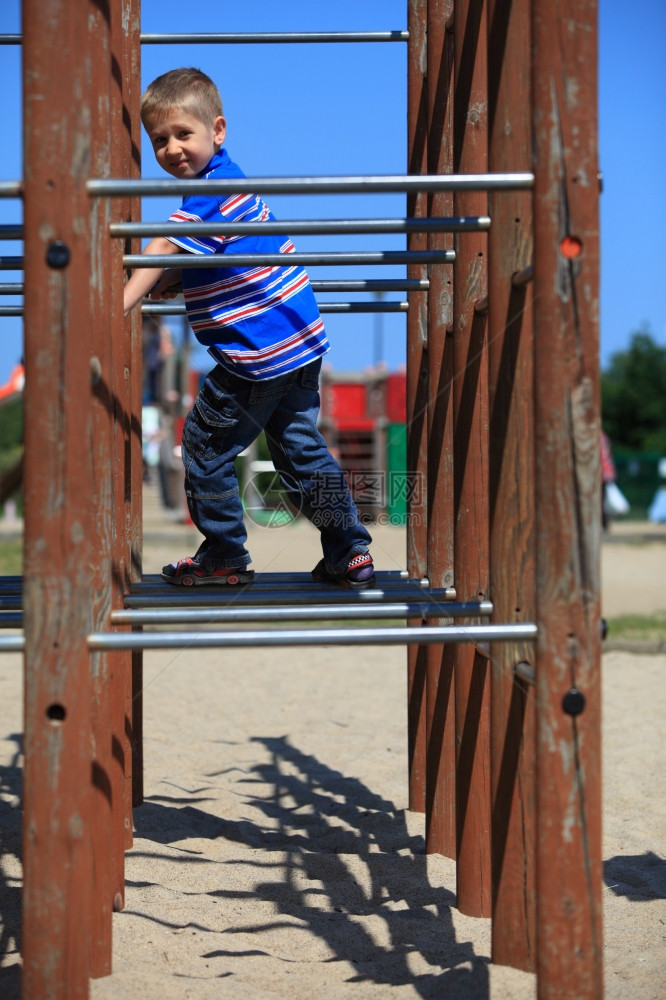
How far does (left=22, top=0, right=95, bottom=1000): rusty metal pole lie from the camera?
4.70 ft

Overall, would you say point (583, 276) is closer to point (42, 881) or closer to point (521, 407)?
point (521, 407)

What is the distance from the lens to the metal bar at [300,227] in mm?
1591

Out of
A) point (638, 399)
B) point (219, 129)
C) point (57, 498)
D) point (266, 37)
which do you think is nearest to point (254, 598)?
point (57, 498)

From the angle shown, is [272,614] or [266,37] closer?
[272,614]

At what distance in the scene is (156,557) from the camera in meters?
10.3

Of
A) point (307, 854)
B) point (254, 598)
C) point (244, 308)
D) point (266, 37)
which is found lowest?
point (307, 854)

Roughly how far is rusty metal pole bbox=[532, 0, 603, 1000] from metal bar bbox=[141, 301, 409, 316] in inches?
50.8

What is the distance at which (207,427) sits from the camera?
7.89 feet

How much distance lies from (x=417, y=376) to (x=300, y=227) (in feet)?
3.85

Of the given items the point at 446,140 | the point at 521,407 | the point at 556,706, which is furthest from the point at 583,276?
the point at 446,140

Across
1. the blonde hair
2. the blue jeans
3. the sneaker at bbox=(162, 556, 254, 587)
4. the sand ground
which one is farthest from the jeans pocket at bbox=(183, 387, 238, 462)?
the sand ground

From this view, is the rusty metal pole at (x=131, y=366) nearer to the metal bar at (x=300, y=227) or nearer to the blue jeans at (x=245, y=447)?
the blue jeans at (x=245, y=447)

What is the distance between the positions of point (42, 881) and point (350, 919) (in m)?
0.97

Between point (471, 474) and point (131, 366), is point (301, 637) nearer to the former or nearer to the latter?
point (471, 474)
